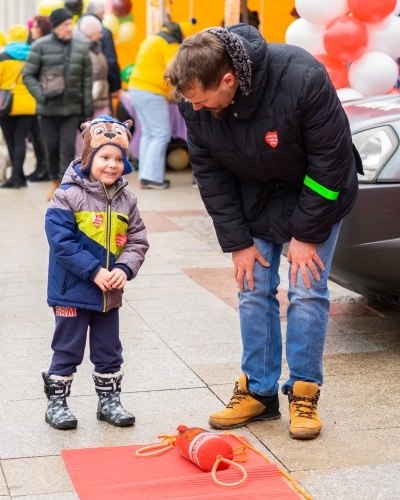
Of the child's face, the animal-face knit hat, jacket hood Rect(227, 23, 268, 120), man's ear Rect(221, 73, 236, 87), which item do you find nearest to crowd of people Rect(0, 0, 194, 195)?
the animal-face knit hat

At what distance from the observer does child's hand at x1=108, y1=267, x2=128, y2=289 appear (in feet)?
13.0

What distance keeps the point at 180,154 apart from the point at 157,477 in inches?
402

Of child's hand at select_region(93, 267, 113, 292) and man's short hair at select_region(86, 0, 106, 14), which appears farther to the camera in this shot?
man's short hair at select_region(86, 0, 106, 14)

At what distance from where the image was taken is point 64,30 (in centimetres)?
1031

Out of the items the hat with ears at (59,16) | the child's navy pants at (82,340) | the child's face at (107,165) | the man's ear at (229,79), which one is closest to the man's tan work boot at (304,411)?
the child's navy pants at (82,340)

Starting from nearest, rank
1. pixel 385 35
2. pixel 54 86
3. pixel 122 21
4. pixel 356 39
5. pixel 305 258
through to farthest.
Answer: pixel 305 258 → pixel 356 39 → pixel 385 35 → pixel 54 86 → pixel 122 21

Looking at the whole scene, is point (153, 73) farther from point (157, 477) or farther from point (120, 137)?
point (157, 477)

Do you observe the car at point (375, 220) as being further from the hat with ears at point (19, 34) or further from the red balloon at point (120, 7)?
the red balloon at point (120, 7)

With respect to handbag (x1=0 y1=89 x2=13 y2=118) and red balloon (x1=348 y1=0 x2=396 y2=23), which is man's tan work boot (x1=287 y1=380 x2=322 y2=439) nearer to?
red balloon (x1=348 y1=0 x2=396 y2=23)

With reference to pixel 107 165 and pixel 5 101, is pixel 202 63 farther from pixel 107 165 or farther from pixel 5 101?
pixel 5 101

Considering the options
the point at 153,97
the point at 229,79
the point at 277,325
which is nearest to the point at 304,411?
the point at 277,325

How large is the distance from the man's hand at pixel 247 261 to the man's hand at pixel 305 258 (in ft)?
0.48

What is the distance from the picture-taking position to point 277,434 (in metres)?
4.04

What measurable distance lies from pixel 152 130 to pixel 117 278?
25.4 ft
